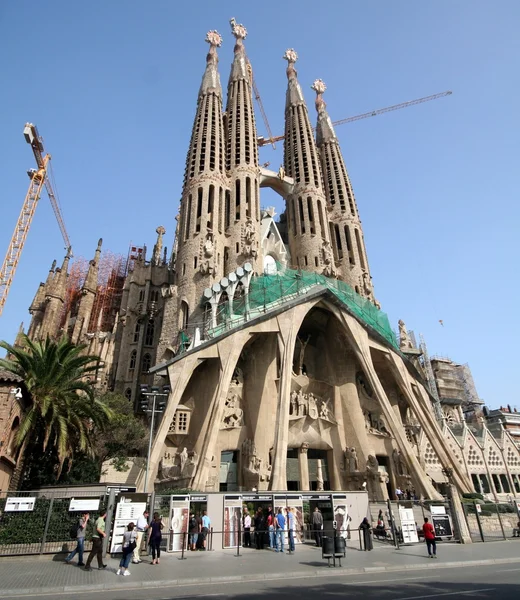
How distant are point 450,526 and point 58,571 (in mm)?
13112

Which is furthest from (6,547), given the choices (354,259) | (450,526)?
(354,259)

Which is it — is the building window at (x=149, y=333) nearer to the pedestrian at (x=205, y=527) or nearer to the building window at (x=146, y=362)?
the building window at (x=146, y=362)

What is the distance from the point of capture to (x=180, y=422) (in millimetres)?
25406

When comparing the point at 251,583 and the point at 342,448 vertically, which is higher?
the point at 342,448

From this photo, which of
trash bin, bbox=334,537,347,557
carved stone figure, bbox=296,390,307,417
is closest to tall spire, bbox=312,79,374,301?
carved stone figure, bbox=296,390,307,417

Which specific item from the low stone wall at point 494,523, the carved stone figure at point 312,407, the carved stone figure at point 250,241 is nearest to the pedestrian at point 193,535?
the low stone wall at point 494,523

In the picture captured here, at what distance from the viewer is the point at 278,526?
1284 cm

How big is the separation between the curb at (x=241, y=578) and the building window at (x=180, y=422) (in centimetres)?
1677

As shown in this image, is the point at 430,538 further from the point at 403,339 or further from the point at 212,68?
the point at 212,68

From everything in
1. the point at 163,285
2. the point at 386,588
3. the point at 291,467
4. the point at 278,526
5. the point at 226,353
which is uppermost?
the point at 163,285

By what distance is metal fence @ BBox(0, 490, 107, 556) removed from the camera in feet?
35.7

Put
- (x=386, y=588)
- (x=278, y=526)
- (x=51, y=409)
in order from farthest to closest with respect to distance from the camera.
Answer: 1. (x=51, y=409)
2. (x=278, y=526)
3. (x=386, y=588)

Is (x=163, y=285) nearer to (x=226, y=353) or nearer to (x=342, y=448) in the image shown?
(x=226, y=353)

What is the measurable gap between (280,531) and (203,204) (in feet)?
88.9
